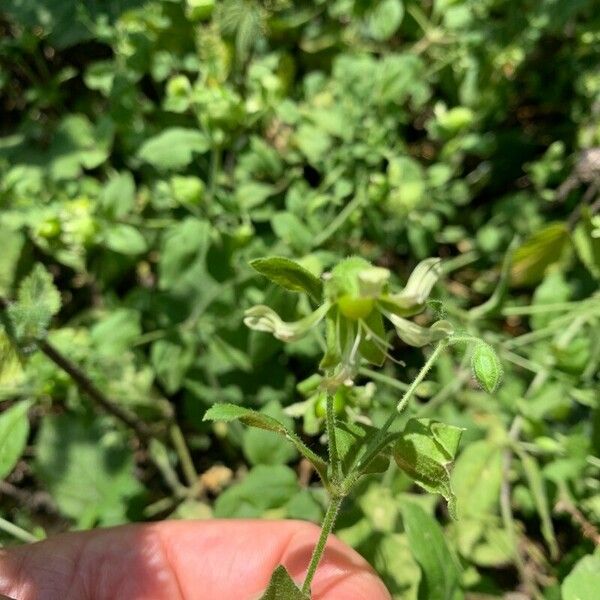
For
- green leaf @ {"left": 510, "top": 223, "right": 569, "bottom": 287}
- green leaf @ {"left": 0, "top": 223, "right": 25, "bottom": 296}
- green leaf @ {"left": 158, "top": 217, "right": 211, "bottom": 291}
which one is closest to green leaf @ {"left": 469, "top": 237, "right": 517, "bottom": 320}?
green leaf @ {"left": 510, "top": 223, "right": 569, "bottom": 287}

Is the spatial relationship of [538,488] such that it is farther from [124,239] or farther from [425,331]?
[124,239]

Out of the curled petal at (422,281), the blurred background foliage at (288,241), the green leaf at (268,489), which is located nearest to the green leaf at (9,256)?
the blurred background foliage at (288,241)

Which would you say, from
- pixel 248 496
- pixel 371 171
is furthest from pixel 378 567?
pixel 371 171

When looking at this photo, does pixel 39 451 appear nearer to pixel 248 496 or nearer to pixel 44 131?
pixel 248 496

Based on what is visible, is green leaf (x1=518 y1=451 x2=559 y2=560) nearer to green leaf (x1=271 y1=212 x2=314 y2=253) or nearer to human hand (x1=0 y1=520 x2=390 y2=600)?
human hand (x1=0 y1=520 x2=390 y2=600)

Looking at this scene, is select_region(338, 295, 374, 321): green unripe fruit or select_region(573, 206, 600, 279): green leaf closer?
select_region(338, 295, 374, 321): green unripe fruit

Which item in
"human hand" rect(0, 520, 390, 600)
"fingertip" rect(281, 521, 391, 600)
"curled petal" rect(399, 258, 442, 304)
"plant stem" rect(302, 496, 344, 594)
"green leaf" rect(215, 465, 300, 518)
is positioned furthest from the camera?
"green leaf" rect(215, 465, 300, 518)

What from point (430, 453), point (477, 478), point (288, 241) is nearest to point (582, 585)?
point (477, 478)
